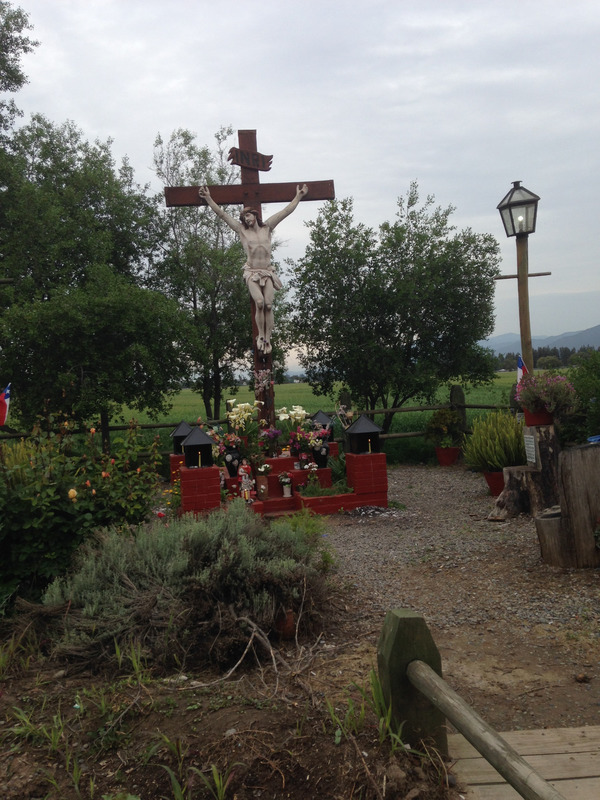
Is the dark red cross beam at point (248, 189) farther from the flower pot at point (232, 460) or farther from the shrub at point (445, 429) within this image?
the shrub at point (445, 429)

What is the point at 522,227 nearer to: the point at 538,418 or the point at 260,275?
the point at 538,418

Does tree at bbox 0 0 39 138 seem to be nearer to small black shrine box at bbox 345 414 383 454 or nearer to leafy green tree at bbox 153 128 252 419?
leafy green tree at bbox 153 128 252 419

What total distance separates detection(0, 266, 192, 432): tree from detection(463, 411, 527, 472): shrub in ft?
16.8

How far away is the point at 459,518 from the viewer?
23.0ft

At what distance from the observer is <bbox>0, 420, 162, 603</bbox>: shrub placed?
3992 mm

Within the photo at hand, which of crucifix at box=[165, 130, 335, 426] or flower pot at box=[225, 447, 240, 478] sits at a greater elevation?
crucifix at box=[165, 130, 335, 426]

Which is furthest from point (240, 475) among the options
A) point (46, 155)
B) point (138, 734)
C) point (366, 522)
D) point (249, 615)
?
point (46, 155)

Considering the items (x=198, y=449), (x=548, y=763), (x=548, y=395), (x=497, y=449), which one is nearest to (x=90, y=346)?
(x=198, y=449)

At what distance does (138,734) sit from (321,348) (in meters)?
10.2

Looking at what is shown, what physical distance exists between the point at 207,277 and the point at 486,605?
30.5 ft


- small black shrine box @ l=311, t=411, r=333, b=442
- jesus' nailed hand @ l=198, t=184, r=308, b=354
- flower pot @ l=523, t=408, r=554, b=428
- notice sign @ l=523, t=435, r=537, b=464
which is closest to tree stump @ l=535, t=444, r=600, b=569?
notice sign @ l=523, t=435, r=537, b=464

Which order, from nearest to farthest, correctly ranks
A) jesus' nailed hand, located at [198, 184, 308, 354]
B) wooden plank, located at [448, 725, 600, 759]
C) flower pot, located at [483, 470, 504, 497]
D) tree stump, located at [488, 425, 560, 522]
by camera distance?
wooden plank, located at [448, 725, 600, 759], tree stump, located at [488, 425, 560, 522], flower pot, located at [483, 470, 504, 497], jesus' nailed hand, located at [198, 184, 308, 354]

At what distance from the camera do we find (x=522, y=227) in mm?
7980

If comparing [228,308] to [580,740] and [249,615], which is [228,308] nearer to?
[249,615]
